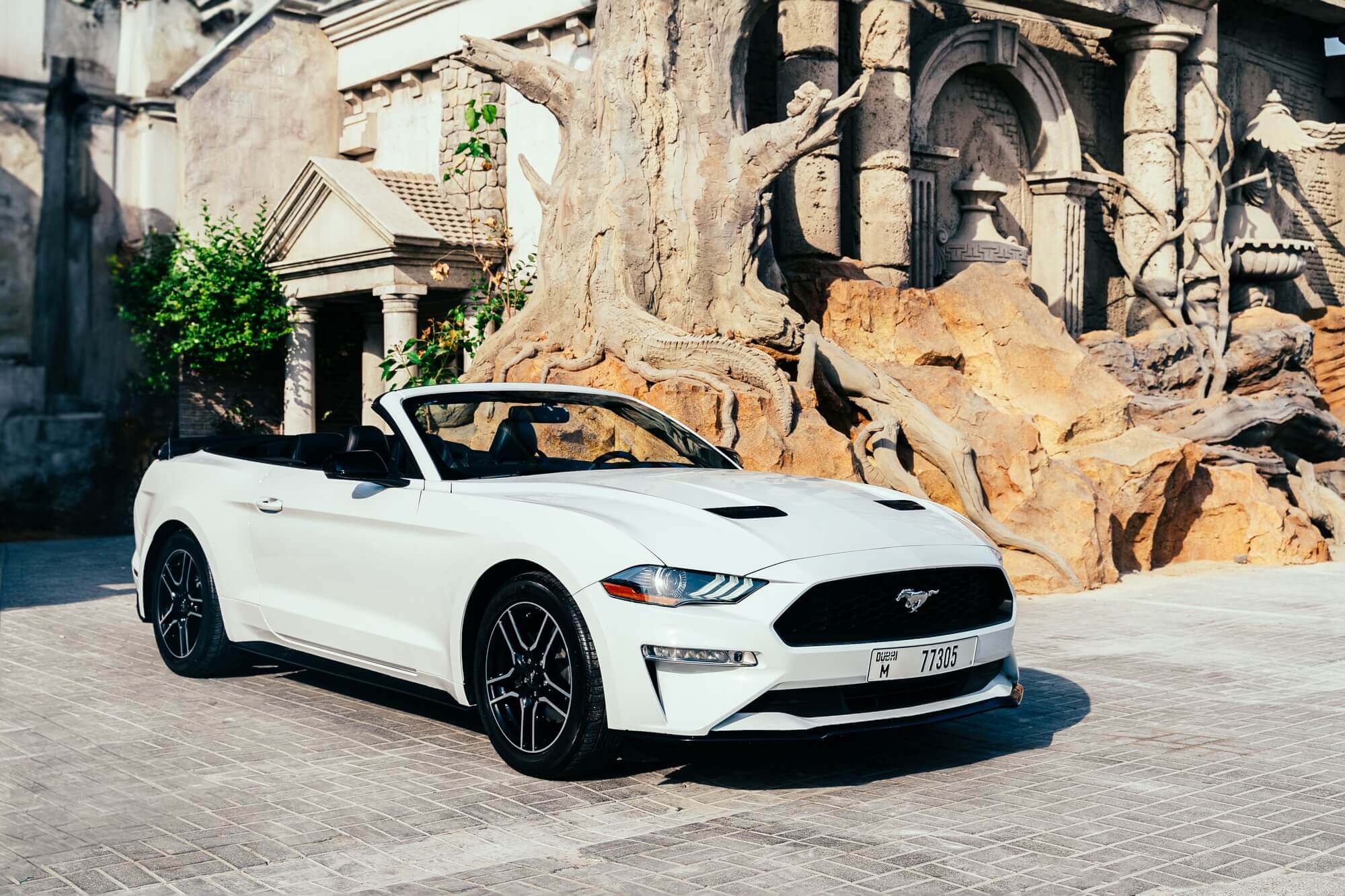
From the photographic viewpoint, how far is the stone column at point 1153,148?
20328mm

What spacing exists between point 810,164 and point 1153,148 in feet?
24.3

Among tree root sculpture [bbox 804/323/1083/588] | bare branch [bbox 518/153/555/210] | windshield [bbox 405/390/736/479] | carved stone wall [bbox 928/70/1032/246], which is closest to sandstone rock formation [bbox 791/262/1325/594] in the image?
tree root sculpture [bbox 804/323/1083/588]

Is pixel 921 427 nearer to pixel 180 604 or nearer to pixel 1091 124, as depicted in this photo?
pixel 180 604

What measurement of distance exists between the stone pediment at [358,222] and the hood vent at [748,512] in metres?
12.7

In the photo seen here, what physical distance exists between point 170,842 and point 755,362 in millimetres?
7919

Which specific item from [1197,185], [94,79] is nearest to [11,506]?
[94,79]

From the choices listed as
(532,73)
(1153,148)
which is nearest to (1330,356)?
(1153,148)

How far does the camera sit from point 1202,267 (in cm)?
2098

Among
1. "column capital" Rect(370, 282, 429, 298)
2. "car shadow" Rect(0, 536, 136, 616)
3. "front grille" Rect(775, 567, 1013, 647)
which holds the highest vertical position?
"column capital" Rect(370, 282, 429, 298)

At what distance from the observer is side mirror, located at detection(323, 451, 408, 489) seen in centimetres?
565

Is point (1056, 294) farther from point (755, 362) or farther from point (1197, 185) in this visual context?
point (755, 362)

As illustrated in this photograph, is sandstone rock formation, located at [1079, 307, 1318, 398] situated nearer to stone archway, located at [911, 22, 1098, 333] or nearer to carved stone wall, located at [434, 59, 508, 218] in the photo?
stone archway, located at [911, 22, 1098, 333]

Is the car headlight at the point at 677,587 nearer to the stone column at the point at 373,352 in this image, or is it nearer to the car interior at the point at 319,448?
the car interior at the point at 319,448

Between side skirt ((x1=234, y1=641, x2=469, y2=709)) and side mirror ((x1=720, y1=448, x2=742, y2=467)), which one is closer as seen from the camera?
side skirt ((x1=234, y1=641, x2=469, y2=709))
